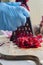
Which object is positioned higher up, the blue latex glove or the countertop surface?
the blue latex glove

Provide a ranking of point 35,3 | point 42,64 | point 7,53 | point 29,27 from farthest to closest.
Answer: point 35,3 → point 29,27 → point 7,53 → point 42,64

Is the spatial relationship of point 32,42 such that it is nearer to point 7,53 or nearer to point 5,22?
point 7,53

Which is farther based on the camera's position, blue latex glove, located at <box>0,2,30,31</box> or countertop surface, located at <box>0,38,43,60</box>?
countertop surface, located at <box>0,38,43,60</box>

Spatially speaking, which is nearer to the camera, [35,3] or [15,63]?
[15,63]

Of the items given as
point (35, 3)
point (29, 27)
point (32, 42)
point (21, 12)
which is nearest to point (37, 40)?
point (32, 42)

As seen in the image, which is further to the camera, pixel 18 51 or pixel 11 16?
pixel 18 51

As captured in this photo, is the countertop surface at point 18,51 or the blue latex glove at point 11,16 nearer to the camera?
the blue latex glove at point 11,16

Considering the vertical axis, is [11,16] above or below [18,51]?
above

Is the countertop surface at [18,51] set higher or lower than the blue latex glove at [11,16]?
lower

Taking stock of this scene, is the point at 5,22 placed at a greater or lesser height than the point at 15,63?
greater

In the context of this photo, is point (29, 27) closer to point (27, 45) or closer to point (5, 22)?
point (27, 45)

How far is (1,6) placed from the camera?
49cm

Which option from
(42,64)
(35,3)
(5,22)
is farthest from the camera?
(35,3)

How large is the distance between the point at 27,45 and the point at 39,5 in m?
1.12
